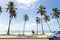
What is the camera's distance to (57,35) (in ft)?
82.1

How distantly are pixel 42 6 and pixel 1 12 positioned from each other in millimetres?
17851

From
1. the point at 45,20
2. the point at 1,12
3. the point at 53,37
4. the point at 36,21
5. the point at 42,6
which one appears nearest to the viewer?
the point at 53,37

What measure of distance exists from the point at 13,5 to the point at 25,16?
18.3m

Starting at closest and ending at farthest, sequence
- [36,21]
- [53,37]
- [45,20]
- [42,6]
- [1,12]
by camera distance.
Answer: [53,37] → [1,12] → [42,6] → [45,20] → [36,21]

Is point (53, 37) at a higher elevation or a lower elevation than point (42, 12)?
lower

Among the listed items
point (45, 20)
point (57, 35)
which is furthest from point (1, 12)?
point (57, 35)

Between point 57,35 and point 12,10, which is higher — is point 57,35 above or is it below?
below

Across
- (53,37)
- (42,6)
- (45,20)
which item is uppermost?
(42,6)

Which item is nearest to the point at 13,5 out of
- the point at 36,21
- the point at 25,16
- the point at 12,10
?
the point at 12,10

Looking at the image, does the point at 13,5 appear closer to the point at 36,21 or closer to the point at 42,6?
the point at 42,6

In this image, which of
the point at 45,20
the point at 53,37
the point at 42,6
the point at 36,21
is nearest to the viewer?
the point at 53,37

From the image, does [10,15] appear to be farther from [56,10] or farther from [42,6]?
[56,10]

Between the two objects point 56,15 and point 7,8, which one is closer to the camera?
point 7,8

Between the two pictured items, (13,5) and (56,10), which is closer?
(13,5)
